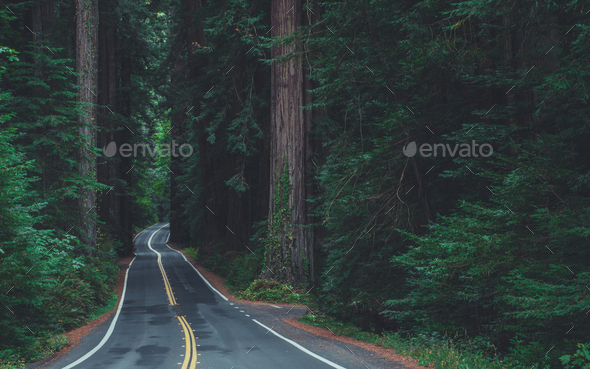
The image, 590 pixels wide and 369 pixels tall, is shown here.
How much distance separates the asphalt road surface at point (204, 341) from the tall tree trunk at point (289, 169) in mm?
2274

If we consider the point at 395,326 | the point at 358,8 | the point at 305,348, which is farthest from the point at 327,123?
the point at 305,348

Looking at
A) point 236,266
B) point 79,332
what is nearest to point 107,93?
point 236,266

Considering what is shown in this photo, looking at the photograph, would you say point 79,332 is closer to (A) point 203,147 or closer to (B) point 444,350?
(B) point 444,350

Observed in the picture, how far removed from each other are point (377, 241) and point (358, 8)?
6.83 m

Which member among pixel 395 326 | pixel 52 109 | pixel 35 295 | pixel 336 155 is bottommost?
pixel 395 326

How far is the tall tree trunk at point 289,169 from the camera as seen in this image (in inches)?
729

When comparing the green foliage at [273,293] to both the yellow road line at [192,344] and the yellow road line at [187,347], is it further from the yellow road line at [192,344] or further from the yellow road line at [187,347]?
the yellow road line at [187,347]

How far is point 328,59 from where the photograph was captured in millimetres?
13297

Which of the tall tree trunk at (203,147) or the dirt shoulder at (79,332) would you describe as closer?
the dirt shoulder at (79,332)

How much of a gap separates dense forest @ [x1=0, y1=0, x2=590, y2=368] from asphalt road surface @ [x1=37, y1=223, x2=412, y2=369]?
141 cm

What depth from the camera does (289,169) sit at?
61.3 ft

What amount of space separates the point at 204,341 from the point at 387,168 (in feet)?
22.4

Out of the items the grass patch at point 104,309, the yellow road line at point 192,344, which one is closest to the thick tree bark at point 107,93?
the grass patch at point 104,309

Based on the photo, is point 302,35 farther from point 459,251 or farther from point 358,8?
point 459,251
